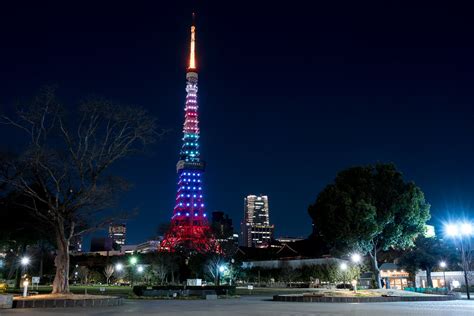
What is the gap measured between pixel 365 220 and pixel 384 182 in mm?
5517

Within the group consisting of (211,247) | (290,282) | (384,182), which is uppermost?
(384,182)

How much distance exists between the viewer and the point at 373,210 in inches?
1500

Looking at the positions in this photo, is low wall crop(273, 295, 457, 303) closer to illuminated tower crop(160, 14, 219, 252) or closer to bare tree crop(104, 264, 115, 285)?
bare tree crop(104, 264, 115, 285)

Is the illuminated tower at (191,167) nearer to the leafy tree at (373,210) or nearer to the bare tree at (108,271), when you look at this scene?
the bare tree at (108,271)

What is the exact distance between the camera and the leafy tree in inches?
1518

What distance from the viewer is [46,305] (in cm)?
2558

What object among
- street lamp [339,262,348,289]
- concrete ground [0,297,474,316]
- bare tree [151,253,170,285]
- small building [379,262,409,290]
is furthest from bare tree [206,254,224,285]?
concrete ground [0,297,474,316]

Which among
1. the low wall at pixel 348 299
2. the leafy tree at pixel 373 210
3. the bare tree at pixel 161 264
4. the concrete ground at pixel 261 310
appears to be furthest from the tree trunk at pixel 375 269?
the bare tree at pixel 161 264

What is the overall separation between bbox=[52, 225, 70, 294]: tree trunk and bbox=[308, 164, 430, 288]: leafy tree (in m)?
21.5

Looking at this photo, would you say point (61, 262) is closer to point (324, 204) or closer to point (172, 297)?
point (172, 297)

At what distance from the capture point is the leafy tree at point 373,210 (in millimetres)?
38562

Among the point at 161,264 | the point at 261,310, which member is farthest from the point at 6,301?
the point at 161,264

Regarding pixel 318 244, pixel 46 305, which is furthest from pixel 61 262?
pixel 318 244

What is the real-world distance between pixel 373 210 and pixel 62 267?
24.4 metres
